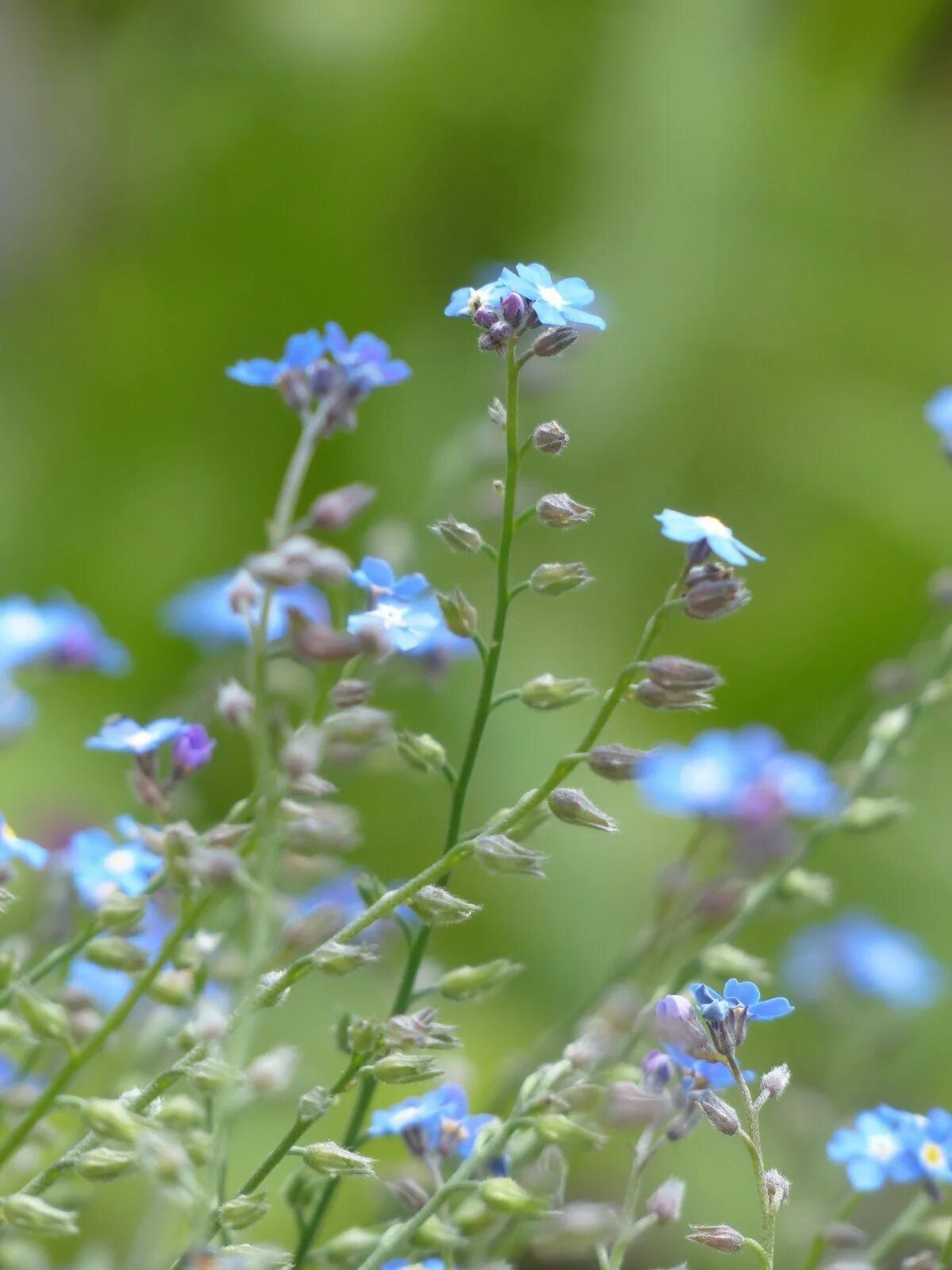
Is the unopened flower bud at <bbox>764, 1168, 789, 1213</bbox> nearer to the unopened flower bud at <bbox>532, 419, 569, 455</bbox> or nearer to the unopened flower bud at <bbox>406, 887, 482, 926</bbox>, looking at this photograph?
the unopened flower bud at <bbox>406, 887, 482, 926</bbox>

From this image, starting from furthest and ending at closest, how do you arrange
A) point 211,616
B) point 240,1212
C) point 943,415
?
1. point 211,616
2. point 943,415
3. point 240,1212

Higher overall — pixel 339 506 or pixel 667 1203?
pixel 339 506

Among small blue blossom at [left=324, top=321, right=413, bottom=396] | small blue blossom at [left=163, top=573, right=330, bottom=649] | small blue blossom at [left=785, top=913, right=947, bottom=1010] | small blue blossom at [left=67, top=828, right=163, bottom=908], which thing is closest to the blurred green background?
small blue blossom at [left=785, top=913, right=947, bottom=1010]

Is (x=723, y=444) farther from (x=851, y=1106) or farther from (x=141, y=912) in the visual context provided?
(x=141, y=912)

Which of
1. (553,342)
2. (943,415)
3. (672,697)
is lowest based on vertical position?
(672,697)

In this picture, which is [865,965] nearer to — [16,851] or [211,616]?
[211,616]

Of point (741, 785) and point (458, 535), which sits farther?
point (741, 785)

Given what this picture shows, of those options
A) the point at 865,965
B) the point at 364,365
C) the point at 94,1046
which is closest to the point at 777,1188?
the point at 94,1046

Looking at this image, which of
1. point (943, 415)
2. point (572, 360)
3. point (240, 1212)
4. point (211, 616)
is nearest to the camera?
point (240, 1212)

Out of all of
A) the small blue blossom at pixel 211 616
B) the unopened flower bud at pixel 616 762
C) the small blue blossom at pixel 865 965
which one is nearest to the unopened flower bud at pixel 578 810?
the unopened flower bud at pixel 616 762
